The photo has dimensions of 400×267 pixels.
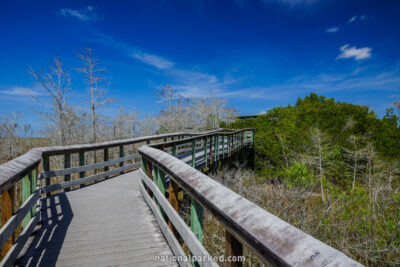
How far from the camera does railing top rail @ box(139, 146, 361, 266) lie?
2.57 feet

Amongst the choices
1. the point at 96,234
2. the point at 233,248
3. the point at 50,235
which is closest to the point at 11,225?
the point at 50,235

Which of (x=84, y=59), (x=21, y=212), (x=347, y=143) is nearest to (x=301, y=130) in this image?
(x=347, y=143)

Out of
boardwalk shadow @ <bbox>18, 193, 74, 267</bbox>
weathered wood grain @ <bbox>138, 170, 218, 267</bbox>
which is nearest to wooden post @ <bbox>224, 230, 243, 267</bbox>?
weathered wood grain @ <bbox>138, 170, 218, 267</bbox>

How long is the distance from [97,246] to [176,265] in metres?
1.12

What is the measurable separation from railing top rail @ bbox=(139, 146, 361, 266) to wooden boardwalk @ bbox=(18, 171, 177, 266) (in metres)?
1.56

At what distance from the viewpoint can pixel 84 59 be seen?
17719 mm

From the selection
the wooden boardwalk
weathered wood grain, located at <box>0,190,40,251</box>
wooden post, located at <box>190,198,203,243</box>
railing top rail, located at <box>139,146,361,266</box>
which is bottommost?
the wooden boardwalk

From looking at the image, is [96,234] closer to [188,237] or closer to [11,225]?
[11,225]

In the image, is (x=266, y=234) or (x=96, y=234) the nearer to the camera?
(x=266, y=234)

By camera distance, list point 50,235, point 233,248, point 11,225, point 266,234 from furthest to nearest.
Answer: point 50,235, point 11,225, point 233,248, point 266,234

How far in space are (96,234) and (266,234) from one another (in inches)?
120

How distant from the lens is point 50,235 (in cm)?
325

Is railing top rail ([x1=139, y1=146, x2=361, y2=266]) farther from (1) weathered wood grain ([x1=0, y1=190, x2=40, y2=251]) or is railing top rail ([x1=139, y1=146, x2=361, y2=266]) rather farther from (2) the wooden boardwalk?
(1) weathered wood grain ([x1=0, y1=190, x2=40, y2=251])

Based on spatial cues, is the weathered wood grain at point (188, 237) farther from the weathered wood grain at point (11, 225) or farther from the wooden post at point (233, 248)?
the weathered wood grain at point (11, 225)
